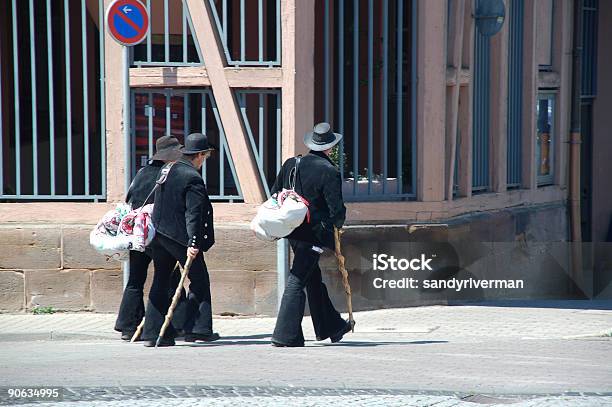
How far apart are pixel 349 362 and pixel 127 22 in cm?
371

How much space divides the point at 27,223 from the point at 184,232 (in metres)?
2.55

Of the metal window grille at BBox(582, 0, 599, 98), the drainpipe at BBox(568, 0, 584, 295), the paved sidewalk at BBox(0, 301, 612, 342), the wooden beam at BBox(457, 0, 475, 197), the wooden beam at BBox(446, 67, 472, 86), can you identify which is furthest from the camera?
the metal window grille at BBox(582, 0, 599, 98)

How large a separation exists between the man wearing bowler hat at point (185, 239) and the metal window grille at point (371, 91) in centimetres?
239

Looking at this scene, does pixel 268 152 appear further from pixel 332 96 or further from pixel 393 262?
pixel 393 262

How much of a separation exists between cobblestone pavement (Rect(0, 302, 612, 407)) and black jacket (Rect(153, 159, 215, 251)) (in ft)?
3.00

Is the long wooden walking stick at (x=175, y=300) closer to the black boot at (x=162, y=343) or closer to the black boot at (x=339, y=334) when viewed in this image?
the black boot at (x=162, y=343)

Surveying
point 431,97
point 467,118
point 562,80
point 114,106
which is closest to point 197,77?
point 114,106

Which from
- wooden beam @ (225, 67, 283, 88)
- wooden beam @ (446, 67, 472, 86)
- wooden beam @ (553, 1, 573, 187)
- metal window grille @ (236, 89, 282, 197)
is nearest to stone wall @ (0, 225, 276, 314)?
metal window grille @ (236, 89, 282, 197)

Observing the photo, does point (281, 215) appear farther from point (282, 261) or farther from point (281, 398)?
point (281, 398)

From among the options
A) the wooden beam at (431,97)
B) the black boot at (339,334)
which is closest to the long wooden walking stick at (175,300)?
the black boot at (339,334)

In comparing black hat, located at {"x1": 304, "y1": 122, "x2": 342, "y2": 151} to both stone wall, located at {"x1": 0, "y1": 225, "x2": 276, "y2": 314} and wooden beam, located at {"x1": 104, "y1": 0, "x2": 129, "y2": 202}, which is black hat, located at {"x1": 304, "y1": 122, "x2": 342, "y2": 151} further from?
wooden beam, located at {"x1": 104, "y1": 0, "x2": 129, "y2": 202}

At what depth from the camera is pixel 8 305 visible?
40.0 ft

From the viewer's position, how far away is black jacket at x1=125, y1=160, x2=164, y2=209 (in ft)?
35.1

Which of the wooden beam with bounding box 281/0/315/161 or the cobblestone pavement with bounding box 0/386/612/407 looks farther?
the wooden beam with bounding box 281/0/315/161
